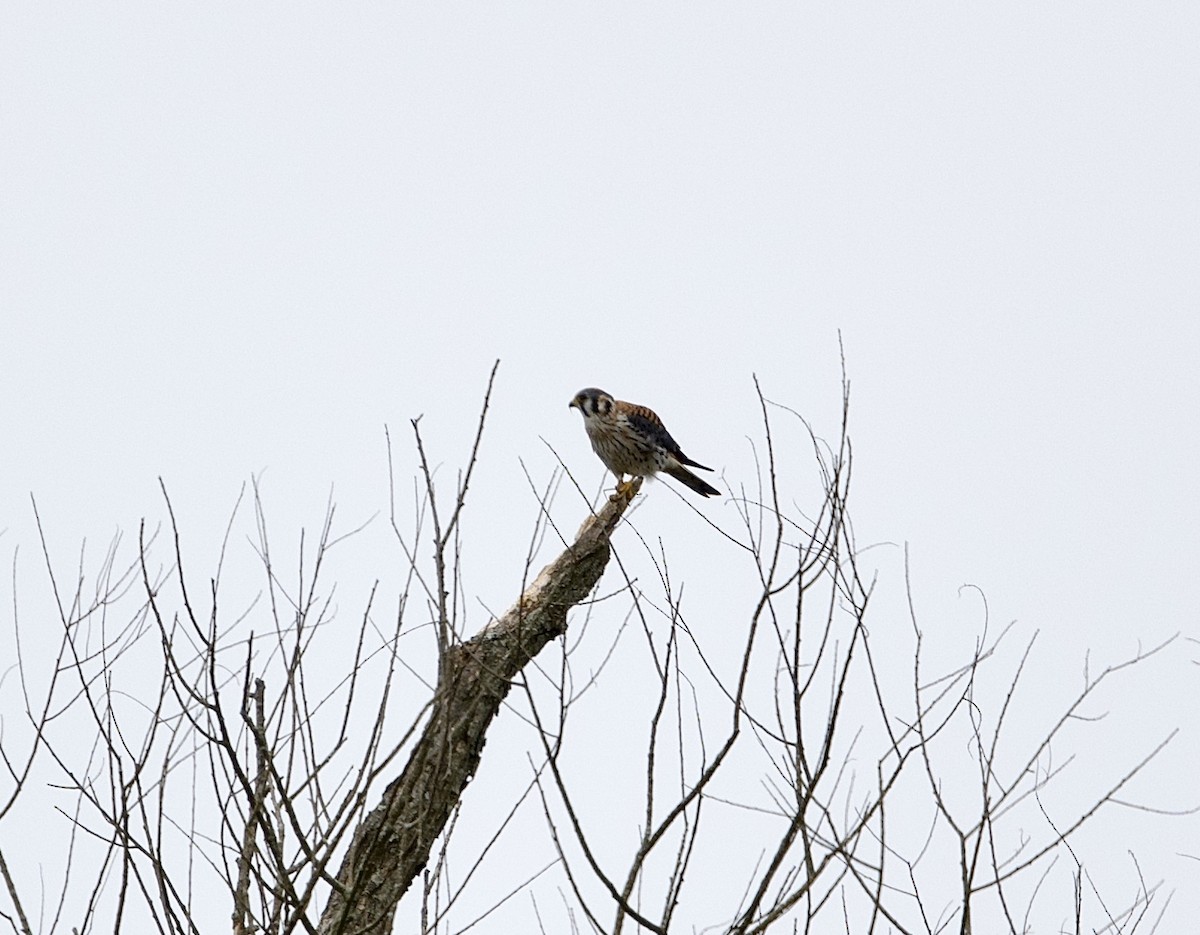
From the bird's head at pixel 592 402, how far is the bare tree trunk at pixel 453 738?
2271mm

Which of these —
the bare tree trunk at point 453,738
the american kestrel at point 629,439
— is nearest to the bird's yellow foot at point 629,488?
the american kestrel at point 629,439

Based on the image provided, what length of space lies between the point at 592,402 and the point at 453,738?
419cm

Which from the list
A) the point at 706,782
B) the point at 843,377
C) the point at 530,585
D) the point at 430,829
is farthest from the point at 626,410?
the point at 706,782

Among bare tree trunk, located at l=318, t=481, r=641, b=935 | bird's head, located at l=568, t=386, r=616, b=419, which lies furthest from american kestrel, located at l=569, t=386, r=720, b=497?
bare tree trunk, located at l=318, t=481, r=641, b=935

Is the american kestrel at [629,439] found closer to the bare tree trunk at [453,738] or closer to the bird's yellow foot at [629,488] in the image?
the bird's yellow foot at [629,488]

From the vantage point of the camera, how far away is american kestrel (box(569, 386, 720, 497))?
7.68m

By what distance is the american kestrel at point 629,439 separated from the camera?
25.2 feet

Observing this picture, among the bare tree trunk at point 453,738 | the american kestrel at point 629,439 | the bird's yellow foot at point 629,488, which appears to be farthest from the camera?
the american kestrel at point 629,439

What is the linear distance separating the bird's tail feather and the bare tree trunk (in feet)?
7.56

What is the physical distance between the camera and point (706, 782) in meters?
2.70

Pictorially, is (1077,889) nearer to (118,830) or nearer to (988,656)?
(988,656)

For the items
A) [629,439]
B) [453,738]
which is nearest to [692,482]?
[629,439]

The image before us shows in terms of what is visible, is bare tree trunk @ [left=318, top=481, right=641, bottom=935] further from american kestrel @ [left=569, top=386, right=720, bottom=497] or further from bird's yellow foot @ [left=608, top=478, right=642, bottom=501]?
american kestrel @ [left=569, top=386, right=720, bottom=497]

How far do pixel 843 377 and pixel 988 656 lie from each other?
0.97 m
